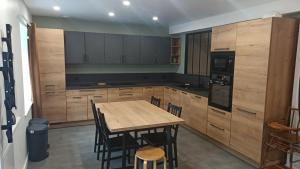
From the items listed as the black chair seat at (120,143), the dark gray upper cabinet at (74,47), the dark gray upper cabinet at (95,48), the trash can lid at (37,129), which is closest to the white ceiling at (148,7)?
the dark gray upper cabinet at (74,47)

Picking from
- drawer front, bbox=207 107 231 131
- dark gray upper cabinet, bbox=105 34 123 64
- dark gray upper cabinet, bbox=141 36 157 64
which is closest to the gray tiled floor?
drawer front, bbox=207 107 231 131

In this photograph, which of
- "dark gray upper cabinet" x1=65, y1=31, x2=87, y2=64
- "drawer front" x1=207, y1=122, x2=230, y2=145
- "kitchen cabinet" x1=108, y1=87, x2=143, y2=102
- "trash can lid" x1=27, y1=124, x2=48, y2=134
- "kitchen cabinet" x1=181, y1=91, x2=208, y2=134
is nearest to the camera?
"trash can lid" x1=27, y1=124, x2=48, y2=134

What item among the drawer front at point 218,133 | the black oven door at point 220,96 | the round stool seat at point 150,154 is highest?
the black oven door at point 220,96

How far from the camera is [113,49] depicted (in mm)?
5418

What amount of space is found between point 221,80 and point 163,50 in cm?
255

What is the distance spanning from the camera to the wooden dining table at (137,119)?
2.54m

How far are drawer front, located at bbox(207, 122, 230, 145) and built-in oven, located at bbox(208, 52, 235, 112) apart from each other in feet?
1.23

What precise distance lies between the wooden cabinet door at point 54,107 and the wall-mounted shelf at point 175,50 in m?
3.12

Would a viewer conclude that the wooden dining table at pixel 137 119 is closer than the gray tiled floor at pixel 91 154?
Yes

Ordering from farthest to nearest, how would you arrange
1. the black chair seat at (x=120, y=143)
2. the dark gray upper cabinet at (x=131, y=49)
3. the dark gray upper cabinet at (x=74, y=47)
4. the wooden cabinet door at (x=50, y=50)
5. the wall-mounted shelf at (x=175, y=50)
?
the wall-mounted shelf at (x=175, y=50)
the dark gray upper cabinet at (x=131, y=49)
the dark gray upper cabinet at (x=74, y=47)
the wooden cabinet door at (x=50, y=50)
the black chair seat at (x=120, y=143)

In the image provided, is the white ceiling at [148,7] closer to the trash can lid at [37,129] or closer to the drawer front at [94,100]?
the drawer front at [94,100]

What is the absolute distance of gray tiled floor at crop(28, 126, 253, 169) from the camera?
10.4 feet

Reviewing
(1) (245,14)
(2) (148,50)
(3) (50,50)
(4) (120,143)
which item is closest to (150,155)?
(4) (120,143)

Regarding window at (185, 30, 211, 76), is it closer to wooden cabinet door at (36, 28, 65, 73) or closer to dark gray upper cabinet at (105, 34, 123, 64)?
dark gray upper cabinet at (105, 34, 123, 64)
